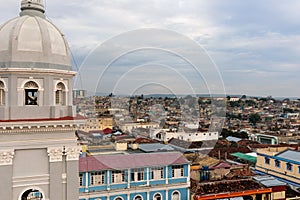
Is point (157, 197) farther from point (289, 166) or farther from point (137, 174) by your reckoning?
point (289, 166)

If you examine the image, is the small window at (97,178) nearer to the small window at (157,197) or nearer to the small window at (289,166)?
the small window at (157,197)

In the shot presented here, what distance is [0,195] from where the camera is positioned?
6805 mm

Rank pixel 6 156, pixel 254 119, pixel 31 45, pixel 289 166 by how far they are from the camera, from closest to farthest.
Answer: pixel 6 156 → pixel 31 45 → pixel 289 166 → pixel 254 119

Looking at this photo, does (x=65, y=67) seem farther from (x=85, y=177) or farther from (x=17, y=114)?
(x=85, y=177)

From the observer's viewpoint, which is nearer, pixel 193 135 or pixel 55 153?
pixel 55 153

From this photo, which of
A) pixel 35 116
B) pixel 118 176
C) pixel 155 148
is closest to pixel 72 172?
pixel 35 116

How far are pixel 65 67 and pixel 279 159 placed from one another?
20563mm

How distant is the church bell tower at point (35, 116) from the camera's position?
6.96 m

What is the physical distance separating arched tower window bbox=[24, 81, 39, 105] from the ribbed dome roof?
428 millimetres

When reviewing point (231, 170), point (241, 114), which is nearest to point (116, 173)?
point (231, 170)

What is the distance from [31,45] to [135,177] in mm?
13045

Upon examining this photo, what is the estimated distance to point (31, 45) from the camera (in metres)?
7.16

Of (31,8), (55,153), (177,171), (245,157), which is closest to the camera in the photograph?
(55,153)

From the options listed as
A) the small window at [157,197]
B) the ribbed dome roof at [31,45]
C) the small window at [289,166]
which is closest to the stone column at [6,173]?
the ribbed dome roof at [31,45]
